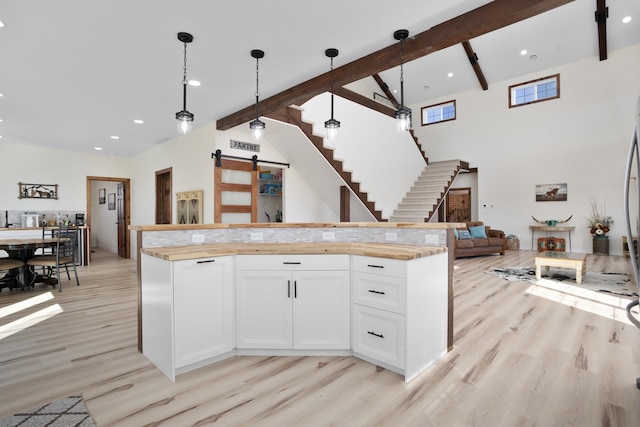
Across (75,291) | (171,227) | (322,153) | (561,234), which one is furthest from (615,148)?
(75,291)

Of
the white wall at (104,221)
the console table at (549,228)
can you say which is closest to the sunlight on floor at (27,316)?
the white wall at (104,221)

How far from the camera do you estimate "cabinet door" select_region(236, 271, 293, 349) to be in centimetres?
253

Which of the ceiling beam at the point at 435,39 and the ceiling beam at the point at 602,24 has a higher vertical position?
the ceiling beam at the point at 602,24

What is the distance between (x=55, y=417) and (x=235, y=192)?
4465mm

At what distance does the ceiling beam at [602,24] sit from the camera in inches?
275

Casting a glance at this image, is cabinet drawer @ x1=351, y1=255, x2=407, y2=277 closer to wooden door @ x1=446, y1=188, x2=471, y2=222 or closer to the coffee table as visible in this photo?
the coffee table

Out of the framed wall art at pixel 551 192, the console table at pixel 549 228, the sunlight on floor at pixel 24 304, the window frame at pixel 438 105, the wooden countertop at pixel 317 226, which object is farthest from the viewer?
the window frame at pixel 438 105

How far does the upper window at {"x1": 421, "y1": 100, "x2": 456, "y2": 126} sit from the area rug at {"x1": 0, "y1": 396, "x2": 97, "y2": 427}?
11.2 m

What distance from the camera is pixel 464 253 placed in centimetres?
744

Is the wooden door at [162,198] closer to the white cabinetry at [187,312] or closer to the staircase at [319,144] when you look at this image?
the staircase at [319,144]

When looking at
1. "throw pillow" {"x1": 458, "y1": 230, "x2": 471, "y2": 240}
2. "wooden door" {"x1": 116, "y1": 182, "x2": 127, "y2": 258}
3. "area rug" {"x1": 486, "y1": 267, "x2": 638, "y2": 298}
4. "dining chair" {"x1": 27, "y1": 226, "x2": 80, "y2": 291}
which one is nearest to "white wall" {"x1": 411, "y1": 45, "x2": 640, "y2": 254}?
"throw pillow" {"x1": 458, "y1": 230, "x2": 471, "y2": 240}

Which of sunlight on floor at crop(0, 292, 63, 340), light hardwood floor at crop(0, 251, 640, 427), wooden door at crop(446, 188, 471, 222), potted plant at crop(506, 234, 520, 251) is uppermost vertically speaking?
wooden door at crop(446, 188, 471, 222)

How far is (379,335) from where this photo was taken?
237 centimetres

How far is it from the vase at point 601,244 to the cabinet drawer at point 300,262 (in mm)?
8665
